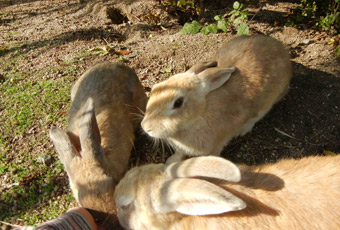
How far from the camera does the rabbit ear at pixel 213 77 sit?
3.36 metres

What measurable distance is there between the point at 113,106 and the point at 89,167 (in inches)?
48.8

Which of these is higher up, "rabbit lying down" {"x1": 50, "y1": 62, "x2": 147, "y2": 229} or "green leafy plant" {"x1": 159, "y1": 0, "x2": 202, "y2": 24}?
"green leafy plant" {"x1": 159, "y1": 0, "x2": 202, "y2": 24}

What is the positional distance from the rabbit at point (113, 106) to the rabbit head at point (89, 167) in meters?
0.43

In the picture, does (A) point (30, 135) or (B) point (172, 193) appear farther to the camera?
(A) point (30, 135)

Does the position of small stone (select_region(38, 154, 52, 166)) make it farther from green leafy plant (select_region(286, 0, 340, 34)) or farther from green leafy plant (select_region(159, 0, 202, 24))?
Answer: green leafy plant (select_region(286, 0, 340, 34))

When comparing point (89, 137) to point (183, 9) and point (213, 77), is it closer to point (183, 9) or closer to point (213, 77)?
point (213, 77)

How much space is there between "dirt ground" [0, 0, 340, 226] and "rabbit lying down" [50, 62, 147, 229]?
21.2 inches

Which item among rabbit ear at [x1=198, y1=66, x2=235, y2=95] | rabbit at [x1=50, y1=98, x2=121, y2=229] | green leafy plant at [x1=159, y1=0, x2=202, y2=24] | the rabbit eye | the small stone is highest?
green leafy plant at [x1=159, y1=0, x2=202, y2=24]

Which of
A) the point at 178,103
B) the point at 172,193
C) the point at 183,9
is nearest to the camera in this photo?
the point at 172,193

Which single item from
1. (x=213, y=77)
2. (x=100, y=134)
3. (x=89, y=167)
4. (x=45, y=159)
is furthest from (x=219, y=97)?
(x=45, y=159)

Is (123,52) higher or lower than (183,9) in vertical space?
lower

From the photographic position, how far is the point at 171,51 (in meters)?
5.07

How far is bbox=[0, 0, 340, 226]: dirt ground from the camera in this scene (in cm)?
383

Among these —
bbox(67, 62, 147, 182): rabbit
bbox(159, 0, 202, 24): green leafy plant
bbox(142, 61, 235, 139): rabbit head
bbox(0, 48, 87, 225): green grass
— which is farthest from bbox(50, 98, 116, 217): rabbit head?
bbox(159, 0, 202, 24): green leafy plant
